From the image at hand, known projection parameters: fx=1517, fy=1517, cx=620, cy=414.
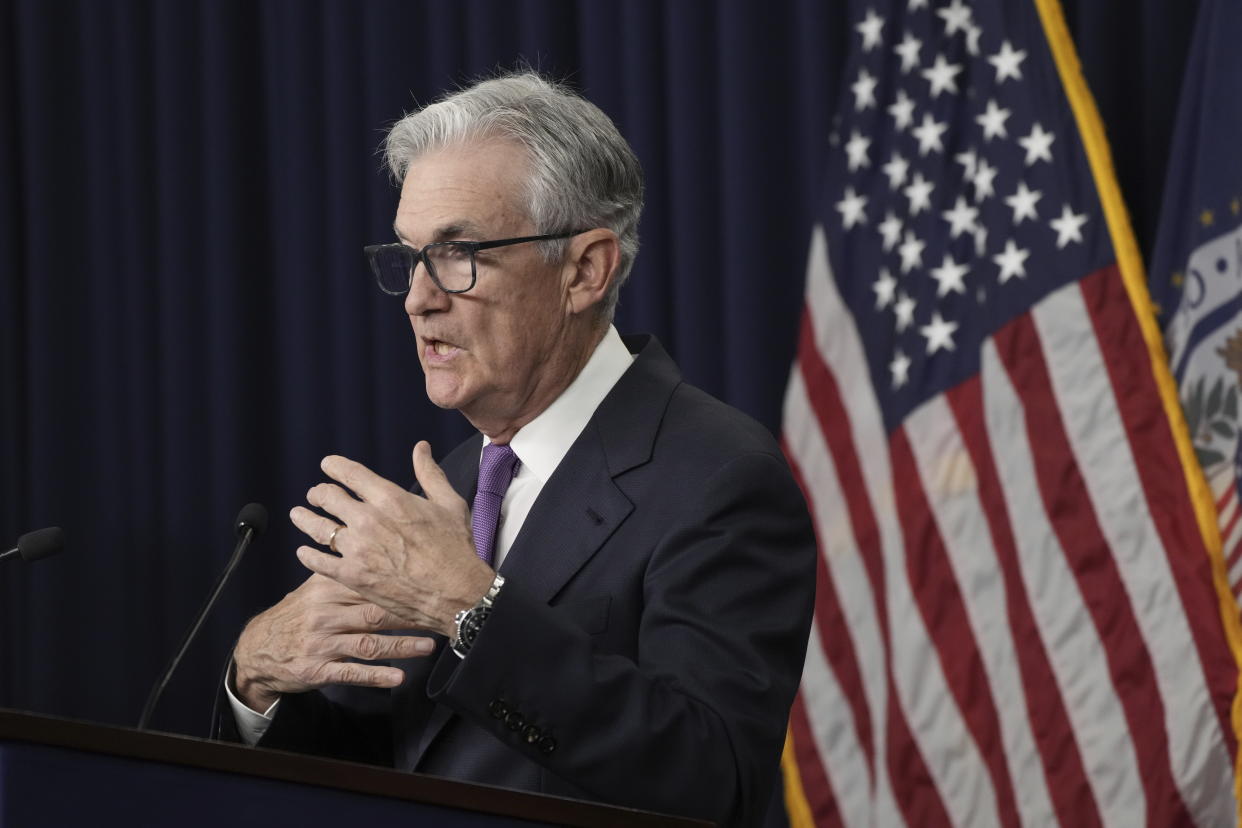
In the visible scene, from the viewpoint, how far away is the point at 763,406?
3.85 metres

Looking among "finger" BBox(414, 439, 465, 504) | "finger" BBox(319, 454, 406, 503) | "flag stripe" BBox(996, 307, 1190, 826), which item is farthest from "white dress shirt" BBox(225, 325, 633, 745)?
"flag stripe" BBox(996, 307, 1190, 826)

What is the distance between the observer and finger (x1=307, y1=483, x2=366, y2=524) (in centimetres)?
154

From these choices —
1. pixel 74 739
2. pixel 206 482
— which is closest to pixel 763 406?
pixel 206 482

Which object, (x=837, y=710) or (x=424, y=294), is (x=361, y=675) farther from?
(x=837, y=710)

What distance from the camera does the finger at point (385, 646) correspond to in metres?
Result: 1.58

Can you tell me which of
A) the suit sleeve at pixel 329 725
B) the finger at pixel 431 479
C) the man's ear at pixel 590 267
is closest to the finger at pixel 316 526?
the finger at pixel 431 479

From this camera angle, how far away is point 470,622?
1.50m

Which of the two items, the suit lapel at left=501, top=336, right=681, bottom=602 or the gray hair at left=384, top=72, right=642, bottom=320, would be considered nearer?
the suit lapel at left=501, top=336, right=681, bottom=602

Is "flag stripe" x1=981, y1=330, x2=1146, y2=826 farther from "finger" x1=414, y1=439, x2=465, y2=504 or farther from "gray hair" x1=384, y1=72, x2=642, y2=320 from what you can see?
"finger" x1=414, y1=439, x2=465, y2=504

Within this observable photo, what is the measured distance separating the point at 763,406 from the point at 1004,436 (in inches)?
28.7

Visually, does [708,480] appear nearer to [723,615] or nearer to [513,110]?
[723,615]

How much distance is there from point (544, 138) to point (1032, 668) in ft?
6.25

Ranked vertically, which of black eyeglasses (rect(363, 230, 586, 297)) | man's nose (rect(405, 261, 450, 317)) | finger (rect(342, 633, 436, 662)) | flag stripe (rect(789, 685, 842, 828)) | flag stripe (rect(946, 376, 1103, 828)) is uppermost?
black eyeglasses (rect(363, 230, 586, 297))

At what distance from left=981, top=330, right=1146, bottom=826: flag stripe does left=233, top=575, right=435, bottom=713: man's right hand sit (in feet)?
6.25
